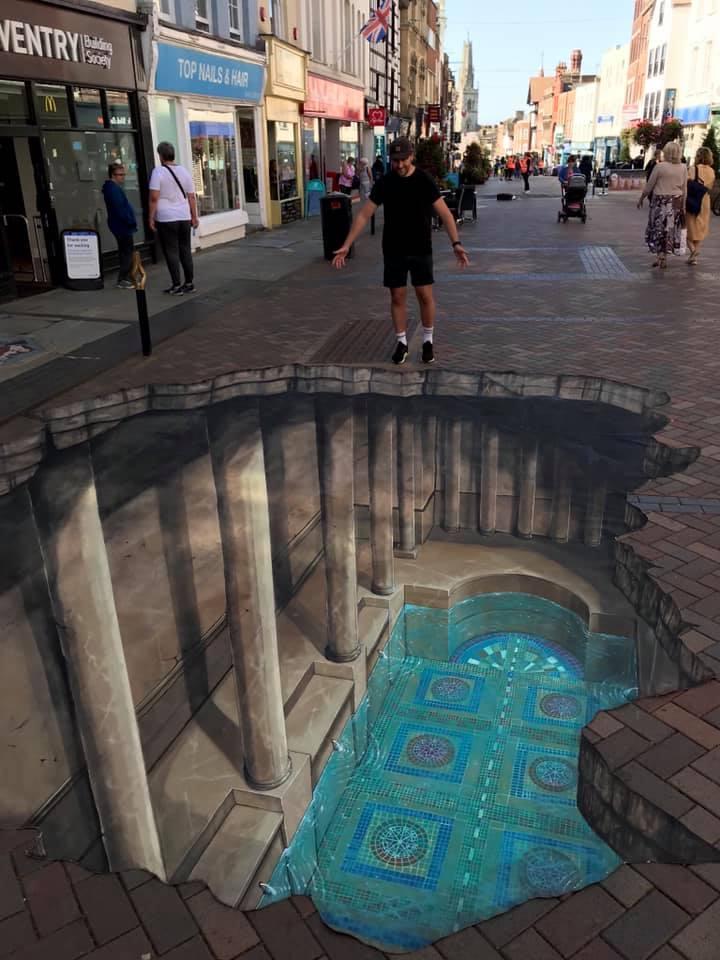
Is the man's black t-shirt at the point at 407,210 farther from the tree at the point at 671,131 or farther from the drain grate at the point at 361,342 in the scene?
the tree at the point at 671,131

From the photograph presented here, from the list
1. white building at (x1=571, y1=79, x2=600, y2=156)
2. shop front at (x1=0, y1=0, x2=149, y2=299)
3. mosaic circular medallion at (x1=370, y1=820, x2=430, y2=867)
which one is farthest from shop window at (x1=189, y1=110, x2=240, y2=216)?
white building at (x1=571, y1=79, x2=600, y2=156)

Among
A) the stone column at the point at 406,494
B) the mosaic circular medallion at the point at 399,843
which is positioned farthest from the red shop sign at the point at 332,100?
the mosaic circular medallion at the point at 399,843

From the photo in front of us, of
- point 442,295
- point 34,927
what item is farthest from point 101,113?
point 34,927

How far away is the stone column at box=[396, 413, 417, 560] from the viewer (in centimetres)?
612

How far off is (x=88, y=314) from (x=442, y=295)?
187 inches

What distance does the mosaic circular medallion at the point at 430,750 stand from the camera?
446 cm

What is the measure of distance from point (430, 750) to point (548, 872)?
114 centimetres

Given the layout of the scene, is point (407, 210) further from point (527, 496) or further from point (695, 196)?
point (695, 196)

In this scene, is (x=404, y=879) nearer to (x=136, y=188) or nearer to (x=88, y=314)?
(x=88, y=314)

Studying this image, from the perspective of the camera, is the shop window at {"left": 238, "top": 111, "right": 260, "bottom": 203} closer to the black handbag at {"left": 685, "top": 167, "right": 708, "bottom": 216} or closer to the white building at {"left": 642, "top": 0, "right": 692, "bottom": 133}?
the black handbag at {"left": 685, "top": 167, "right": 708, "bottom": 216}

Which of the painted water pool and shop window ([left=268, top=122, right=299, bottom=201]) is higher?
shop window ([left=268, top=122, right=299, bottom=201])

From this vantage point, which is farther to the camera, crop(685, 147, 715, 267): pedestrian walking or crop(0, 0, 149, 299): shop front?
crop(685, 147, 715, 267): pedestrian walking

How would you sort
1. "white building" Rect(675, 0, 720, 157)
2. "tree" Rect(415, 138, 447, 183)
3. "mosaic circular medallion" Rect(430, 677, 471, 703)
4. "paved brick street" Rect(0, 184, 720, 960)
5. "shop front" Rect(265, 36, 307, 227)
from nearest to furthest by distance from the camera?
"paved brick street" Rect(0, 184, 720, 960) < "mosaic circular medallion" Rect(430, 677, 471, 703) < "tree" Rect(415, 138, 447, 183) < "shop front" Rect(265, 36, 307, 227) < "white building" Rect(675, 0, 720, 157)

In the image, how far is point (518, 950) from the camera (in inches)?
83.9
